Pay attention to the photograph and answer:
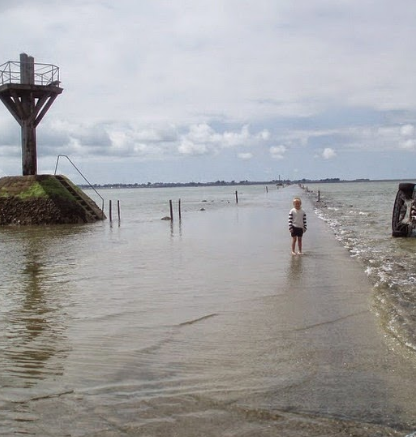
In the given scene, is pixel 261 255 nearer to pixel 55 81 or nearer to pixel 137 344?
pixel 137 344

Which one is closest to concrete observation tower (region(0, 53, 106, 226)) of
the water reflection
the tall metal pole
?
the tall metal pole

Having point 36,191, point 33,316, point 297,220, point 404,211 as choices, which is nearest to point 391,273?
point 297,220

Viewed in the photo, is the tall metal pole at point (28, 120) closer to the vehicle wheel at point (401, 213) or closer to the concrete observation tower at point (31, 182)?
the concrete observation tower at point (31, 182)

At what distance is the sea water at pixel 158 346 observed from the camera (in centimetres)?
419

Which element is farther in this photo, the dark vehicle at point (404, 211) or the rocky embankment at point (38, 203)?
the rocky embankment at point (38, 203)

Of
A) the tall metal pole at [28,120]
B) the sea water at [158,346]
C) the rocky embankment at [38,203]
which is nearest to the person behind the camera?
the sea water at [158,346]

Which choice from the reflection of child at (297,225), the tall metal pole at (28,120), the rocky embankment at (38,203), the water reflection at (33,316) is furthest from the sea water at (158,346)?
the tall metal pole at (28,120)

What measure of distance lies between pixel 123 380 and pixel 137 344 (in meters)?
1.33

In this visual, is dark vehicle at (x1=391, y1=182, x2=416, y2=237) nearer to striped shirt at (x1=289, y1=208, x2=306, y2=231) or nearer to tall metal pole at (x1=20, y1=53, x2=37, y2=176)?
striped shirt at (x1=289, y1=208, x2=306, y2=231)

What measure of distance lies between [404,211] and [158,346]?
15763 mm

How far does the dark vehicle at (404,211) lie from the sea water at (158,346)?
489cm

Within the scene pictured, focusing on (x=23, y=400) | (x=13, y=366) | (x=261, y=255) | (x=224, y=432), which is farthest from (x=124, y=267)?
(x=224, y=432)

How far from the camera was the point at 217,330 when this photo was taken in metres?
7.08

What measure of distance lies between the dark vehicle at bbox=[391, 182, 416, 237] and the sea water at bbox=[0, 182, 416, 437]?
4892 millimetres
